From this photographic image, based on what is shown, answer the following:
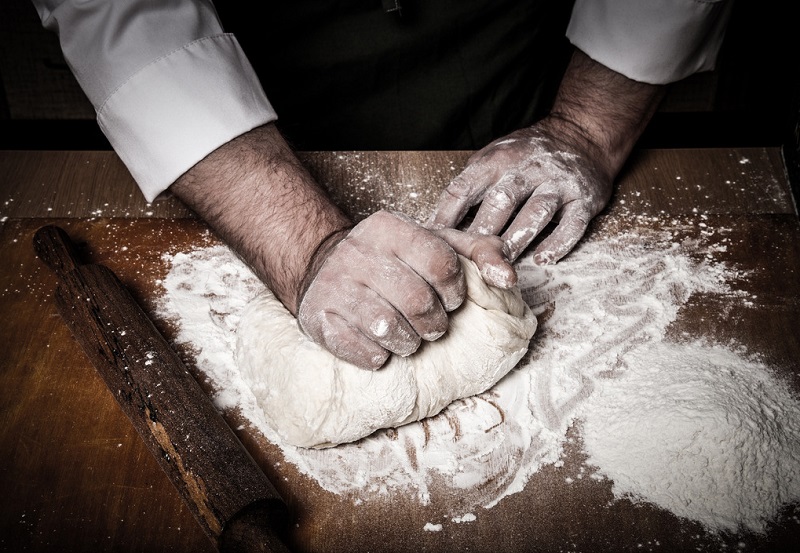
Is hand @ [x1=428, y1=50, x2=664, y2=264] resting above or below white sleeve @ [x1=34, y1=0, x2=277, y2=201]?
below

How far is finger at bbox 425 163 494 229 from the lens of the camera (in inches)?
54.7

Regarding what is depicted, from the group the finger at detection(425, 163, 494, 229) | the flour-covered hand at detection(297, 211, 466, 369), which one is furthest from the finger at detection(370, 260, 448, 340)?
the finger at detection(425, 163, 494, 229)

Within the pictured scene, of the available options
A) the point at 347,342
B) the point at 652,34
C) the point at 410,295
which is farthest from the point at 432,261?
the point at 652,34

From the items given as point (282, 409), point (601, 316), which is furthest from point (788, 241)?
point (282, 409)

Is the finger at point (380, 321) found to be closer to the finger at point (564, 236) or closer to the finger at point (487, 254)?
the finger at point (487, 254)

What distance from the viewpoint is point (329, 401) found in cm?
102

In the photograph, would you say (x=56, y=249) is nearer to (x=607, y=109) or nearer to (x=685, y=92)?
(x=607, y=109)

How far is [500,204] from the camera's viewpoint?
135cm

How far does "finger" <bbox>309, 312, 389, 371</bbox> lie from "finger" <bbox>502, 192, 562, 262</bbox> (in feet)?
1.52

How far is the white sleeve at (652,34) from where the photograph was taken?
1473 millimetres

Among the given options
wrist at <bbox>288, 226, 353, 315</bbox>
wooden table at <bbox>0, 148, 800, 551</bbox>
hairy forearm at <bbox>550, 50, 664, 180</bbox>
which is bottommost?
wooden table at <bbox>0, 148, 800, 551</bbox>

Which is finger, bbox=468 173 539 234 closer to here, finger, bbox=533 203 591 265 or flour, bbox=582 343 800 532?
finger, bbox=533 203 591 265

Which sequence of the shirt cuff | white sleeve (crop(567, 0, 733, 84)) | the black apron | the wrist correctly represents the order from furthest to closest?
1. the black apron
2. white sleeve (crop(567, 0, 733, 84))
3. the shirt cuff
4. the wrist

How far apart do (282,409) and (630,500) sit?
59cm
